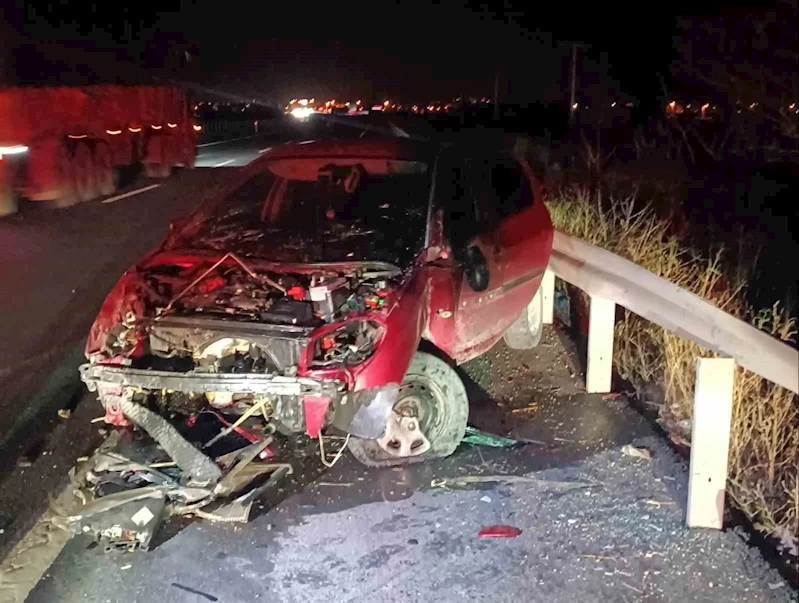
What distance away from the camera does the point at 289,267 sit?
4930 millimetres

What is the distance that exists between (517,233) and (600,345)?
3.33 feet

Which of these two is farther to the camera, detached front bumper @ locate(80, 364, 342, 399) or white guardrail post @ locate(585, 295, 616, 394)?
white guardrail post @ locate(585, 295, 616, 394)

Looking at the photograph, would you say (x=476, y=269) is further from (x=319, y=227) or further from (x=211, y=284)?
(x=211, y=284)

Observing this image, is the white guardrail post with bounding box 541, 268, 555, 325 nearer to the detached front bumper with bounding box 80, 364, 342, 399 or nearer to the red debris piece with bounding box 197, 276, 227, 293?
the red debris piece with bounding box 197, 276, 227, 293

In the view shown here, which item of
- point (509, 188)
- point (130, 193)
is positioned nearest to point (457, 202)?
point (509, 188)

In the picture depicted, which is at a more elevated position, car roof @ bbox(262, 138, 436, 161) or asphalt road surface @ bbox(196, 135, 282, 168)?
car roof @ bbox(262, 138, 436, 161)

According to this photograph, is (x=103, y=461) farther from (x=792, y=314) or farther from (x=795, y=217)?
(x=795, y=217)

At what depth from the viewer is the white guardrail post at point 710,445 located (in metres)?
4.03

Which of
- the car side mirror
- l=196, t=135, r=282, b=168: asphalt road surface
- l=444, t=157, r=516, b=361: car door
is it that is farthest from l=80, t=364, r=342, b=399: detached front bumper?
l=196, t=135, r=282, b=168: asphalt road surface

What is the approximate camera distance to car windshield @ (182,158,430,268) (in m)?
5.20

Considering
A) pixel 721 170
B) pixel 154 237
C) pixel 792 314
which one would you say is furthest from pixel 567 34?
pixel 792 314

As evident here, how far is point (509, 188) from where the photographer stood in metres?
6.27

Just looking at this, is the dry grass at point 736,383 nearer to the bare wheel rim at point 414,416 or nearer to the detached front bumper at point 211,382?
the bare wheel rim at point 414,416

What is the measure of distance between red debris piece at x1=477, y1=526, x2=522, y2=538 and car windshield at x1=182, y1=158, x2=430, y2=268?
64.1 inches
